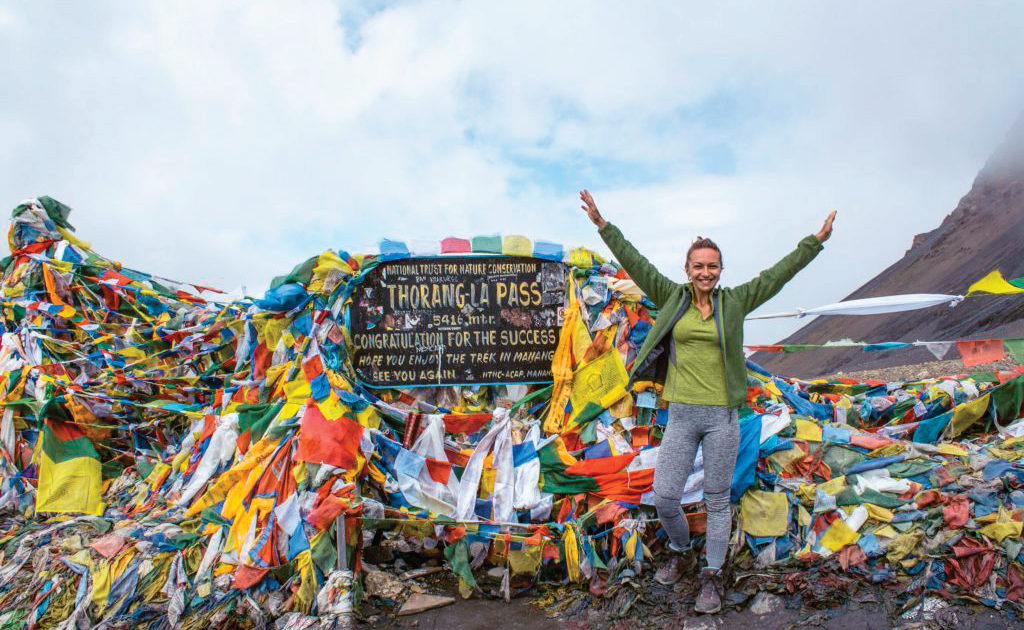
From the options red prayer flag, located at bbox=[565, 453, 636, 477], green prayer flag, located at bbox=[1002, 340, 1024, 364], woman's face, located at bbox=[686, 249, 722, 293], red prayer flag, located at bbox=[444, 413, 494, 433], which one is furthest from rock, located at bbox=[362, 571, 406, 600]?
green prayer flag, located at bbox=[1002, 340, 1024, 364]

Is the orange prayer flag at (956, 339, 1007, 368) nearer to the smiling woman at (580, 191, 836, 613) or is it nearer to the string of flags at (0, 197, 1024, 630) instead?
the string of flags at (0, 197, 1024, 630)

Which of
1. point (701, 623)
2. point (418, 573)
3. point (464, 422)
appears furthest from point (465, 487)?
point (701, 623)

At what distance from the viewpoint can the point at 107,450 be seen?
6875mm

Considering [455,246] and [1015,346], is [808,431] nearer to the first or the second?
[1015,346]

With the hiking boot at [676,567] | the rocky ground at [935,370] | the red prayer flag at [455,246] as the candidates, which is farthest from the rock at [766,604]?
the rocky ground at [935,370]

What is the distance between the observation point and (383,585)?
15.0 feet

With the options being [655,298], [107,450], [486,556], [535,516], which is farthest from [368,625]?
[107,450]

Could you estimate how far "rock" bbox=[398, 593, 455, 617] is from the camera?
14.3 feet

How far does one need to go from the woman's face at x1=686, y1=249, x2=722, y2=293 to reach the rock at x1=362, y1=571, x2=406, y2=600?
8.83ft

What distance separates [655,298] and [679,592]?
1.78m

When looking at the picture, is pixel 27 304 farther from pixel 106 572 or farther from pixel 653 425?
pixel 653 425

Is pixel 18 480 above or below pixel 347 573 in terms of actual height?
above

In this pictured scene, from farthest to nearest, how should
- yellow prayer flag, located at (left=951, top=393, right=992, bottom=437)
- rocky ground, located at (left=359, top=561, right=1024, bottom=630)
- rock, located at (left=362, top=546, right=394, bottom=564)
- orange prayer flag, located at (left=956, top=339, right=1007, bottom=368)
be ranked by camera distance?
orange prayer flag, located at (left=956, top=339, right=1007, bottom=368)
yellow prayer flag, located at (left=951, top=393, right=992, bottom=437)
rock, located at (left=362, top=546, right=394, bottom=564)
rocky ground, located at (left=359, top=561, right=1024, bottom=630)

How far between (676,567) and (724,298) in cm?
170
